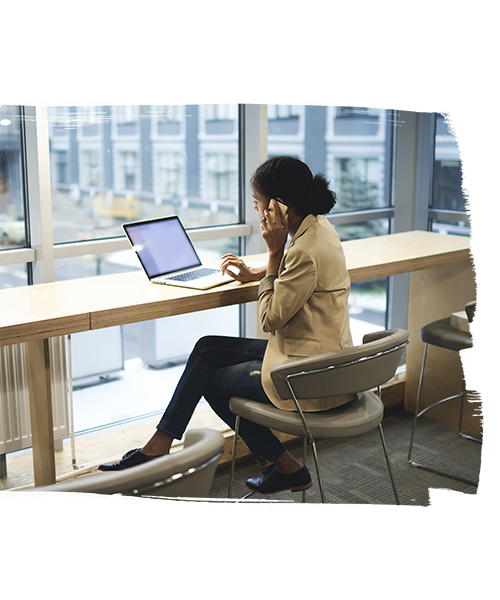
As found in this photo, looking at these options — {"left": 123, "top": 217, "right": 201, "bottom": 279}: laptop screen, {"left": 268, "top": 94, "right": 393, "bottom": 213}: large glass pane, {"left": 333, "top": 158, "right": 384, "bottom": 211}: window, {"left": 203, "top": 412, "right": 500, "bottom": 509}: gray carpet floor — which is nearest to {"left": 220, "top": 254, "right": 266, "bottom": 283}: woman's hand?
{"left": 123, "top": 217, "right": 201, "bottom": 279}: laptop screen

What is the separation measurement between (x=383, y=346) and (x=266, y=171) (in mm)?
635

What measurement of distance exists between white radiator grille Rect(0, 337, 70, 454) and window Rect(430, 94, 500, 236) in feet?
6.51

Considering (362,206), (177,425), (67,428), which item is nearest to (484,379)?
(362,206)

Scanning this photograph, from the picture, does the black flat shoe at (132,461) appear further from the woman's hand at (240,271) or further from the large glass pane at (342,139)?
the large glass pane at (342,139)

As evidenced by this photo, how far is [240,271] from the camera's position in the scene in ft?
7.19

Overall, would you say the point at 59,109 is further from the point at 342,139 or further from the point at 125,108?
the point at 342,139

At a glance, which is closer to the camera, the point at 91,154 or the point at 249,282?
the point at 249,282

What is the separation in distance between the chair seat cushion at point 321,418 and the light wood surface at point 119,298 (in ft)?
1.17

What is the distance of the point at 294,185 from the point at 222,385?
680mm

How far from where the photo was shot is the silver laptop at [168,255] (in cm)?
222

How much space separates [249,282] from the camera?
2207 mm

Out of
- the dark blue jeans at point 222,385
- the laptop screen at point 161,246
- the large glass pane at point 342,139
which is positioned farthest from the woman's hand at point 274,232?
the large glass pane at point 342,139
